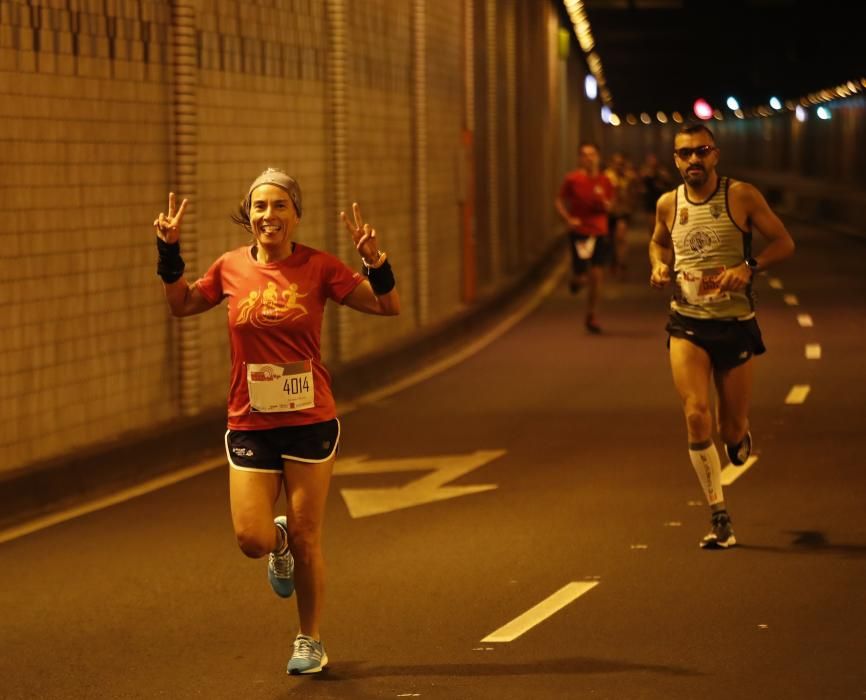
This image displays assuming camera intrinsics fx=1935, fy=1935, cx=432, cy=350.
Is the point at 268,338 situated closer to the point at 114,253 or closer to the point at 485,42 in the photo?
the point at 114,253

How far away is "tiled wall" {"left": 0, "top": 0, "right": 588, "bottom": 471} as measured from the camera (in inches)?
478

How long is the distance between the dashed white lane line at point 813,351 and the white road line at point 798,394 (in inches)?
101

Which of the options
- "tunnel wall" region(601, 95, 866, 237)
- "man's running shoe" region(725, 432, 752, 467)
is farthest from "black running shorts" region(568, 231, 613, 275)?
"tunnel wall" region(601, 95, 866, 237)

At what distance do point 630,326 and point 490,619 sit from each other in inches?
626

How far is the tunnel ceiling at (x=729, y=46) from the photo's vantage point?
55875 millimetres

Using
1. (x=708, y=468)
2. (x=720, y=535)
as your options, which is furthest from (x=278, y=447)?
(x=708, y=468)

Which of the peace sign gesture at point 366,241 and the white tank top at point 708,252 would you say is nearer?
the peace sign gesture at point 366,241

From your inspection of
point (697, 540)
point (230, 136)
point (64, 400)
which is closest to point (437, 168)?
point (230, 136)

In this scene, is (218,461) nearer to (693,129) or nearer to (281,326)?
(693,129)

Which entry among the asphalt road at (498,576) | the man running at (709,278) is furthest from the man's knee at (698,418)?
the asphalt road at (498,576)

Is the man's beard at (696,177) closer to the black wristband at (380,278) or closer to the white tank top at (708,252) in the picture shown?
the white tank top at (708,252)

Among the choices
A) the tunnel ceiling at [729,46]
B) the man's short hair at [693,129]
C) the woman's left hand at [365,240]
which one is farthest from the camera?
the tunnel ceiling at [729,46]

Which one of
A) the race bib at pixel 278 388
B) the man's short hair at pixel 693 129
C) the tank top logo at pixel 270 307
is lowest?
the race bib at pixel 278 388

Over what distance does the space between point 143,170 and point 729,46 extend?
66538 mm
